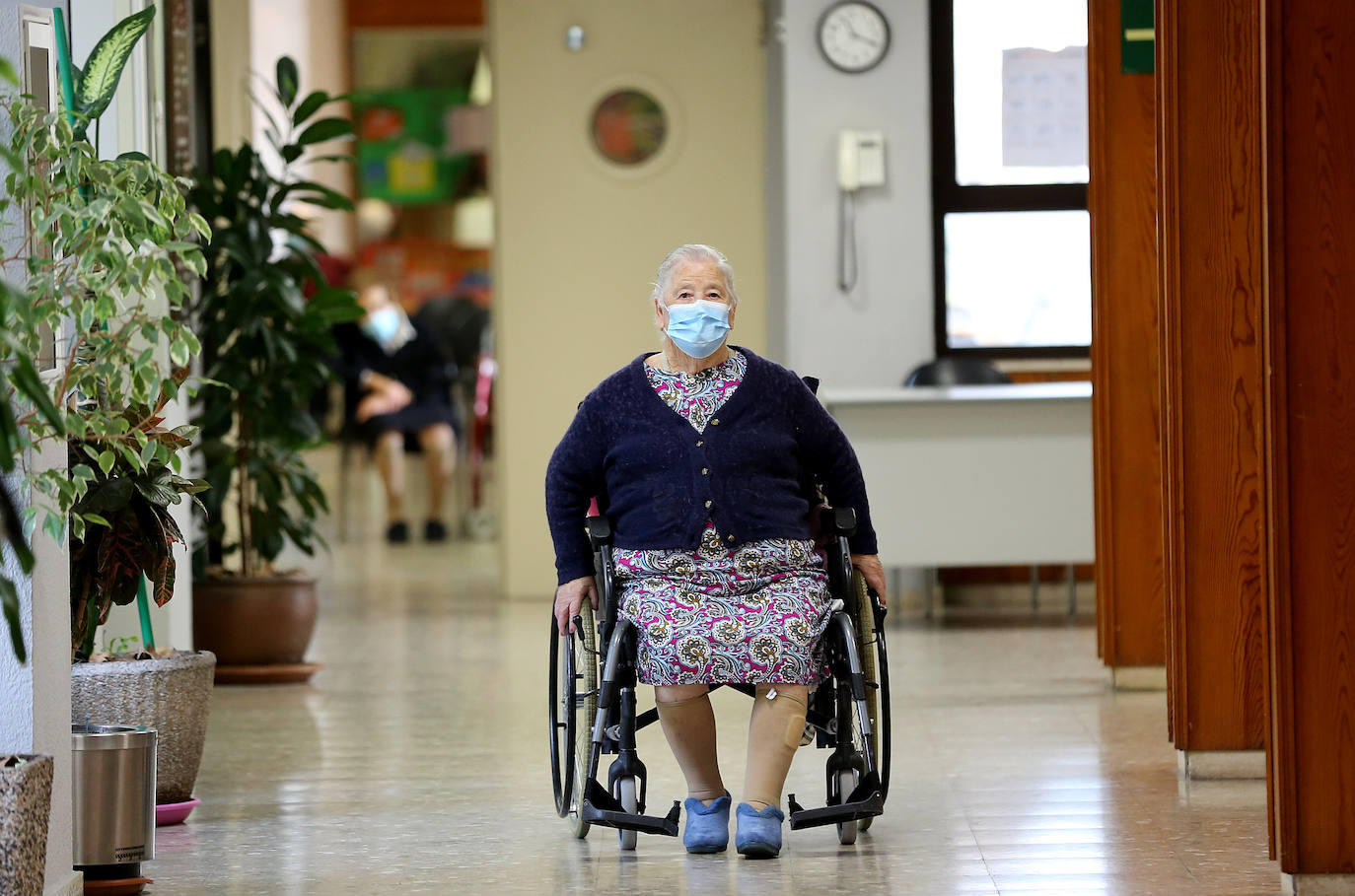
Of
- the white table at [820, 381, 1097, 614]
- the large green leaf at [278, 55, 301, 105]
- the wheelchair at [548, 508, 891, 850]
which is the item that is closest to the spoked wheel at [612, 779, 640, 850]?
the wheelchair at [548, 508, 891, 850]

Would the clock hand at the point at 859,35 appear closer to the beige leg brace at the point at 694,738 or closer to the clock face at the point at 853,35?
the clock face at the point at 853,35

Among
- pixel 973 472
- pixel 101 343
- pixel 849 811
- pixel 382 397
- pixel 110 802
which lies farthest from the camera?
pixel 382 397

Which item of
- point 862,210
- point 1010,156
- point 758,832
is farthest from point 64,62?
point 1010,156

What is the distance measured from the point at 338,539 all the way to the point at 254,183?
5.85 m

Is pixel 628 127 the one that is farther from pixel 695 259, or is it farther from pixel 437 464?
pixel 695 259

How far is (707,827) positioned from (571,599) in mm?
497

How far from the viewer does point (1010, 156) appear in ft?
23.8

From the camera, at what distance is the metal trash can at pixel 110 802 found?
10.4 feet

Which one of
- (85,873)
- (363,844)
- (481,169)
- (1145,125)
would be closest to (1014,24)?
(1145,125)

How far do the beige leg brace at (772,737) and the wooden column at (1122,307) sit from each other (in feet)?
6.45

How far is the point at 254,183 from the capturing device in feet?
18.5

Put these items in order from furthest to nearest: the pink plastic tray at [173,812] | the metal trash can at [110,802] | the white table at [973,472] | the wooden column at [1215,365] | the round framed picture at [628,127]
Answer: the round framed picture at [628,127] < the white table at [973,472] < the wooden column at [1215,365] < the pink plastic tray at [173,812] < the metal trash can at [110,802]

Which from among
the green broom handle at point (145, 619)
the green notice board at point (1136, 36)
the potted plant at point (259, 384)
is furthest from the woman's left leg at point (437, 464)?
the green broom handle at point (145, 619)

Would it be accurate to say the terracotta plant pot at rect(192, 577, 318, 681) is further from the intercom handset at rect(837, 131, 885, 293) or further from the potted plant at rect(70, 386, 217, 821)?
the intercom handset at rect(837, 131, 885, 293)
